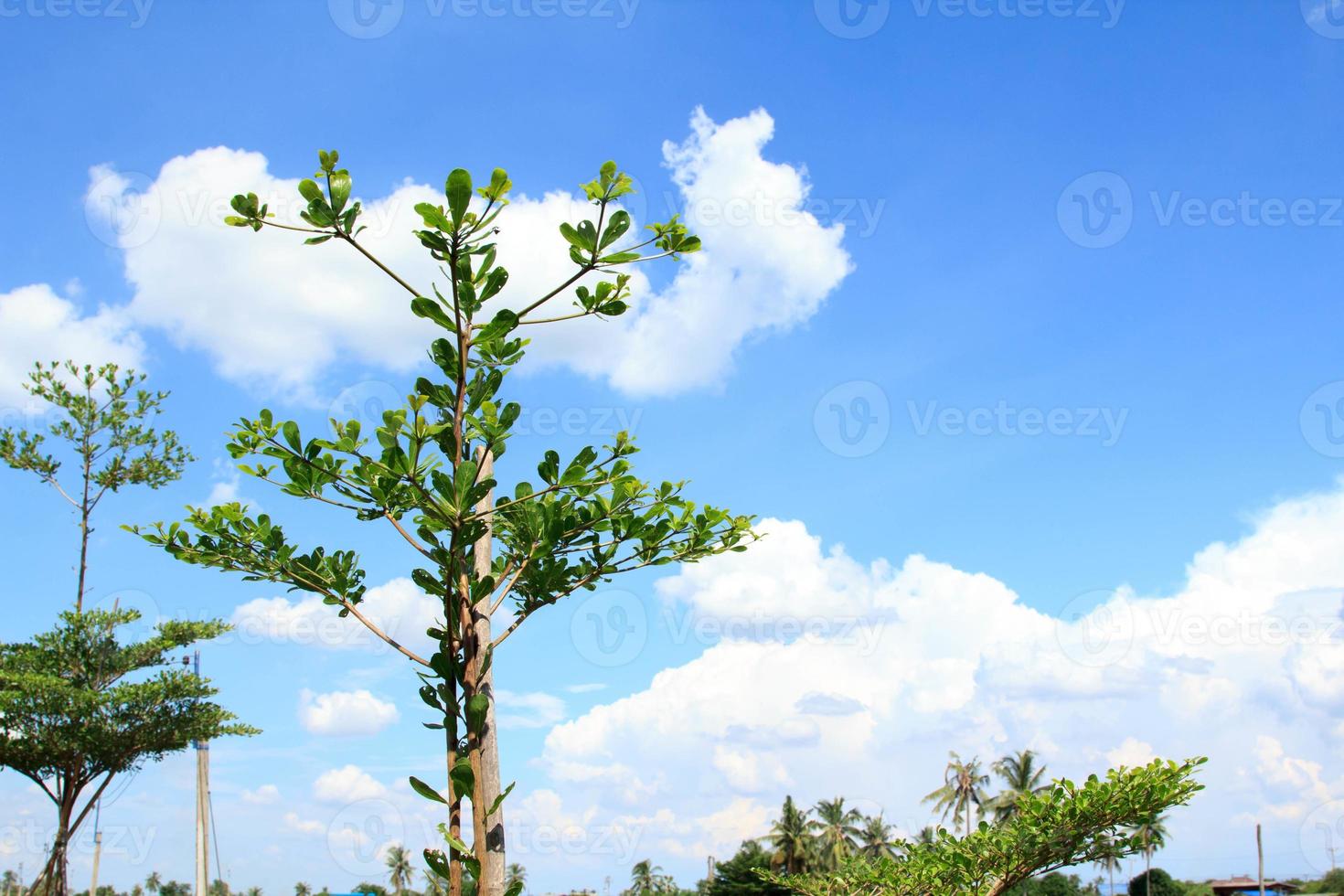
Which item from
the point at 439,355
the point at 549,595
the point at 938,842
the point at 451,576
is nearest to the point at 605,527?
the point at 549,595

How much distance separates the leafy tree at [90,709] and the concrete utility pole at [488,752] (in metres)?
13.8

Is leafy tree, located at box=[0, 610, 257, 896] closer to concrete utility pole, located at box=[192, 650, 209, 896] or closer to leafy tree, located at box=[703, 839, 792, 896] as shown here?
concrete utility pole, located at box=[192, 650, 209, 896]

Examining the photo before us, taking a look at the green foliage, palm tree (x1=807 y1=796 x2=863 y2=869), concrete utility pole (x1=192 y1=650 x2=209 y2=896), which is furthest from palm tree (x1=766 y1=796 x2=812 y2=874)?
the green foliage

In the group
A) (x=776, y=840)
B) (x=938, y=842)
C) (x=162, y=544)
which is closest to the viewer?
(x=162, y=544)

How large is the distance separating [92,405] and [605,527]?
15784 millimetres

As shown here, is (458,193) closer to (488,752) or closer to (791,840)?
A: (488,752)

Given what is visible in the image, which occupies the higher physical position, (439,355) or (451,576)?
(439,355)

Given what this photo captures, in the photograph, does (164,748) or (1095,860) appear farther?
(164,748)

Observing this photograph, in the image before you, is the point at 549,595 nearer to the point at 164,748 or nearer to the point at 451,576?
the point at 451,576

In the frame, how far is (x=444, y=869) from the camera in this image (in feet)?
9.64

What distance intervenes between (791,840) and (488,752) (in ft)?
132

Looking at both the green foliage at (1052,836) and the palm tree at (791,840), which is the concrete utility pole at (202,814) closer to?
the green foliage at (1052,836)

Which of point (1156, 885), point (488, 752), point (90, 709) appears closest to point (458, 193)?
point (488, 752)

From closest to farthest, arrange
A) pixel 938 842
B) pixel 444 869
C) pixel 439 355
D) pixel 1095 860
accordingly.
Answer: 1. pixel 444 869
2. pixel 439 355
3. pixel 1095 860
4. pixel 938 842
